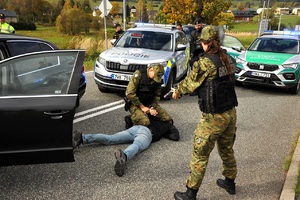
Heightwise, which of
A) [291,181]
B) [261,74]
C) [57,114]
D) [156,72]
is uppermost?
[156,72]

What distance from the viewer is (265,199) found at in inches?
135

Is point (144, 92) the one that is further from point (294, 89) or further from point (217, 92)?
point (294, 89)

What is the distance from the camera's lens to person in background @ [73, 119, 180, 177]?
379 cm

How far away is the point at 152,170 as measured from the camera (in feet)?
12.9

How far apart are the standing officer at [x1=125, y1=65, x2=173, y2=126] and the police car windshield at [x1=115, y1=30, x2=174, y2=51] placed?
119 inches

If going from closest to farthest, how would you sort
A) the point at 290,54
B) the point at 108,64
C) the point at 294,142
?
the point at 294,142
the point at 108,64
the point at 290,54

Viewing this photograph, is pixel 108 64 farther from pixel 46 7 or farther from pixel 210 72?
pixel 46 7

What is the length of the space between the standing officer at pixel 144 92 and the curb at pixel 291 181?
1936 millimetres

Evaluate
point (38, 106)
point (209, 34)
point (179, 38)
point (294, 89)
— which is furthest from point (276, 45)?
point (38, 106)

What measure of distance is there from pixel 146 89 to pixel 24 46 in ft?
6.67

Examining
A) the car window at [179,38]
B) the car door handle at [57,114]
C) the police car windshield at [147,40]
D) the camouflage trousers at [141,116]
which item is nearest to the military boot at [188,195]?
the car door handle at [57,114]

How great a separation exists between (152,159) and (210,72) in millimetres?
1839

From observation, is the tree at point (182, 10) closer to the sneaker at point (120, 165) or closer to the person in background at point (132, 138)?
the person in background at point (132, 138)

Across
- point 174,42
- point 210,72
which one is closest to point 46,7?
point 174,42
